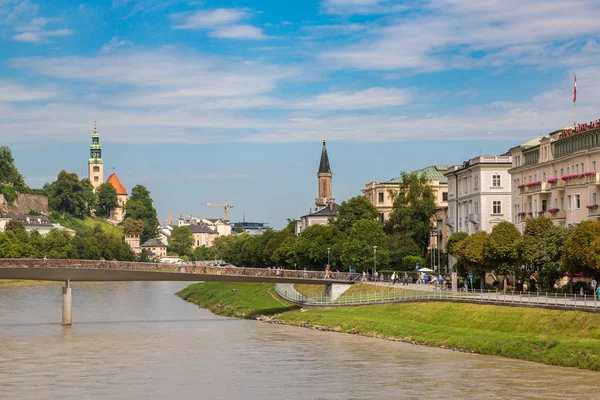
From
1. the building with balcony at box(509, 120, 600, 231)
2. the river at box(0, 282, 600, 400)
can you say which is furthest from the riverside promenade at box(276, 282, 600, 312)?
the building with balcony at box(509, 120, 600, 231)

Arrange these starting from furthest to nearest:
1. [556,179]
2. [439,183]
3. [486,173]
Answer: [439,183] → [486,173] → [556,179]

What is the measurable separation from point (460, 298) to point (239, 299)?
139 ft

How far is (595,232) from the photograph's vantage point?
6444 centimetres

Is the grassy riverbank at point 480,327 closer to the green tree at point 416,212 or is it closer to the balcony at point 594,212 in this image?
the balcony at point 594,212

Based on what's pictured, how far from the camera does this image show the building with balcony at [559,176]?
7831 centimetres

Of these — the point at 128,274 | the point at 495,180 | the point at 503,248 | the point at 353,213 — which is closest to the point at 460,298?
the point at 503,248

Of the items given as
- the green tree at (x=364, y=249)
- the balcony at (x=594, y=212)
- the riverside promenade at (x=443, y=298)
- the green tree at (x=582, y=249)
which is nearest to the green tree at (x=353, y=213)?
the green tree at (x=364, y=249)

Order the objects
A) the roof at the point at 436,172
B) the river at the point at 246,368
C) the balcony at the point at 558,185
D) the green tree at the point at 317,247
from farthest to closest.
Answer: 1. the roof at the point at 436,172
2. the green tree at the point at 317,247
3. the balcony at the point at 558,185
4. the river at the point at 246,368

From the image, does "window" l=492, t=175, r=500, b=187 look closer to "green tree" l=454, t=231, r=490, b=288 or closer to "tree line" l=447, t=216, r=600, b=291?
"tree line" l=447, t=216, r=600, b=291

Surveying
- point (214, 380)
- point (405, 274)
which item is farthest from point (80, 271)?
point (214, 380)

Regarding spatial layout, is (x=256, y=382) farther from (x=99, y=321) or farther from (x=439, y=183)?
(x=439, y=183)

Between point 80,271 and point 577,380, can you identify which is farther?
point 80,271

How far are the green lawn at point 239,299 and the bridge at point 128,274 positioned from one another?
347 centimetres

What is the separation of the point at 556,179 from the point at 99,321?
39.5 m
